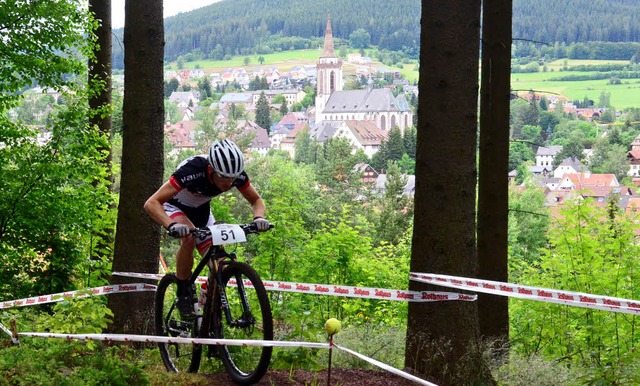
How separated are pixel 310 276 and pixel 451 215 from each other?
8.22 metres

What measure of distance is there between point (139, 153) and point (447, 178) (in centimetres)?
343

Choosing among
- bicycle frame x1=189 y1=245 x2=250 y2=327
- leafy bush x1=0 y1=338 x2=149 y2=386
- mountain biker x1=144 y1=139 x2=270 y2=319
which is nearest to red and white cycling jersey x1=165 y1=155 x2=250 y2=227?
mountain biker x1=144 y1=139 x2=270 y2=319

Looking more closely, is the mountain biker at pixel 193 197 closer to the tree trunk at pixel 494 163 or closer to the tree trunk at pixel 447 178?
the tree trunk at pixel 447 178

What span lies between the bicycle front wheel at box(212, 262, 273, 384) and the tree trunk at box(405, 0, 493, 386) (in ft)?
3.74

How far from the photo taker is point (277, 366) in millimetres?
6043

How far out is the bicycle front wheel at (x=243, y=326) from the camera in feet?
17.7

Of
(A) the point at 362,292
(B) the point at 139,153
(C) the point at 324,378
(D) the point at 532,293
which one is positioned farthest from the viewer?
(B) the point at 139,153

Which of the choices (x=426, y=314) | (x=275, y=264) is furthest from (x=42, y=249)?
(x=426, y=314)

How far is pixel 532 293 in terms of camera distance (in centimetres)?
587

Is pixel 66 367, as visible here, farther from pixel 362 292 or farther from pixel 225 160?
pixel 362 292

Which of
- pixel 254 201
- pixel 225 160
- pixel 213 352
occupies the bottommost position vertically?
pixel 213 352

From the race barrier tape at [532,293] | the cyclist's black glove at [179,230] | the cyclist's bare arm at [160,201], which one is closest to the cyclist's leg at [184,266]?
the cyclist's bare arm at [160,201]

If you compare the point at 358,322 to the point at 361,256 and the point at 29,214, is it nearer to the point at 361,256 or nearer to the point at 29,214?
the point at 361,256

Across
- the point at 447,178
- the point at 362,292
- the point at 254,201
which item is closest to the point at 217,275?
the point at 254,201
